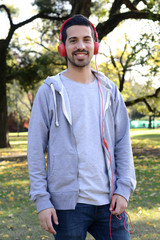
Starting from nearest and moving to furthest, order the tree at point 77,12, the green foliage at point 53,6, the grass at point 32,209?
1. the grass at point 32,209
2. the tree at point 77,12
3. the green foliage at point 53,6

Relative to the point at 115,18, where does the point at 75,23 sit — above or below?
below

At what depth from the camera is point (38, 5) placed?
17.2m

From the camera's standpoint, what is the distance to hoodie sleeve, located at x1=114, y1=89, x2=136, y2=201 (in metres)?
2.27

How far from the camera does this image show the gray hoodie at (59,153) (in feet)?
6.98

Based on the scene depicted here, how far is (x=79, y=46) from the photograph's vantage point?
7.57 ft

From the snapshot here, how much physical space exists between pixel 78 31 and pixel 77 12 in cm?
1105

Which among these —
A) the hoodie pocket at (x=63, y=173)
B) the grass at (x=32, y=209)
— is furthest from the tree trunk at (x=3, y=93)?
the hoodie pocket at (x=63, y=173)

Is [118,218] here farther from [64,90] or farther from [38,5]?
[38,5]

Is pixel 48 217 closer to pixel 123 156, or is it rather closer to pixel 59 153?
pixel 59 153

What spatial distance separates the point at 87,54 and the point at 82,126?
527mm

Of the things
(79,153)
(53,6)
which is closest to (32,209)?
(79,153)

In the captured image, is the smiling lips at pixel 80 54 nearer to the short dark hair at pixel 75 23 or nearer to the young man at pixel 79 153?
the young man at pixel 79 153

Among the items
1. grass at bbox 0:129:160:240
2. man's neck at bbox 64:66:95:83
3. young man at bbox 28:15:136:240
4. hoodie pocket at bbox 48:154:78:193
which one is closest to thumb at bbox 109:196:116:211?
young man at bbox 28:15:136:240

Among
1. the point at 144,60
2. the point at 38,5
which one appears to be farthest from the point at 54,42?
the point at 144,60
